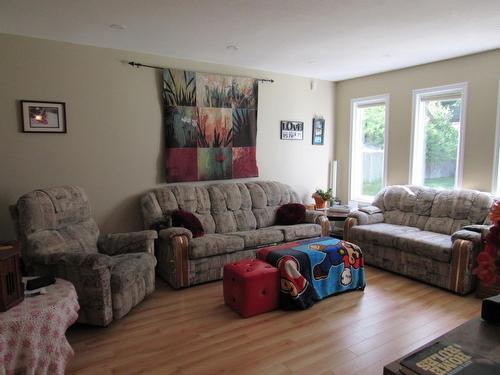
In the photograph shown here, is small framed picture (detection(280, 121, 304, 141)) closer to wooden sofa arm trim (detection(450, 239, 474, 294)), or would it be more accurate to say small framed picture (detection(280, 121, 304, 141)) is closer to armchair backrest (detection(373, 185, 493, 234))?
armchair backrest (detection(373, 185, 493, 234))

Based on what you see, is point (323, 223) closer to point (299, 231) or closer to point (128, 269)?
point (299, 231)

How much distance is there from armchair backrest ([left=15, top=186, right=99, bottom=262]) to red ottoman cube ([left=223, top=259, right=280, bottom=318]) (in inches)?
54.9

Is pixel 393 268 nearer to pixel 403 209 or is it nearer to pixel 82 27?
pixel 403 209

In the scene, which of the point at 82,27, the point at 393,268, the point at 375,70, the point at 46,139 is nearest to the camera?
the point at 82,27

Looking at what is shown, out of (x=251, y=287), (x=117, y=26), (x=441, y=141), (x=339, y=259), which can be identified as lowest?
(x=251, y=287)

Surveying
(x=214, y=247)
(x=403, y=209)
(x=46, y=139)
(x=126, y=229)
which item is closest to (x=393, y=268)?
(x=403, y=209)

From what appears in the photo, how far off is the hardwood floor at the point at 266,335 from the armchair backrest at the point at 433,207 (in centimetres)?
100

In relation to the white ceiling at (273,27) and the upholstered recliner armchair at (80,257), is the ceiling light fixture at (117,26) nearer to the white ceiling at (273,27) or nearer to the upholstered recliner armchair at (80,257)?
the white ceiling at (273,27)

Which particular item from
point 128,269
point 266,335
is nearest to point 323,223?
point 266,335

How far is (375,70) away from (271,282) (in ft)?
12.3

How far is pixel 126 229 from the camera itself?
Answer: 421 cm

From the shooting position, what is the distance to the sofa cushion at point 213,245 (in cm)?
360

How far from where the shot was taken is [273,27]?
10.9ft

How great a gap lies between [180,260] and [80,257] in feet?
3.57
